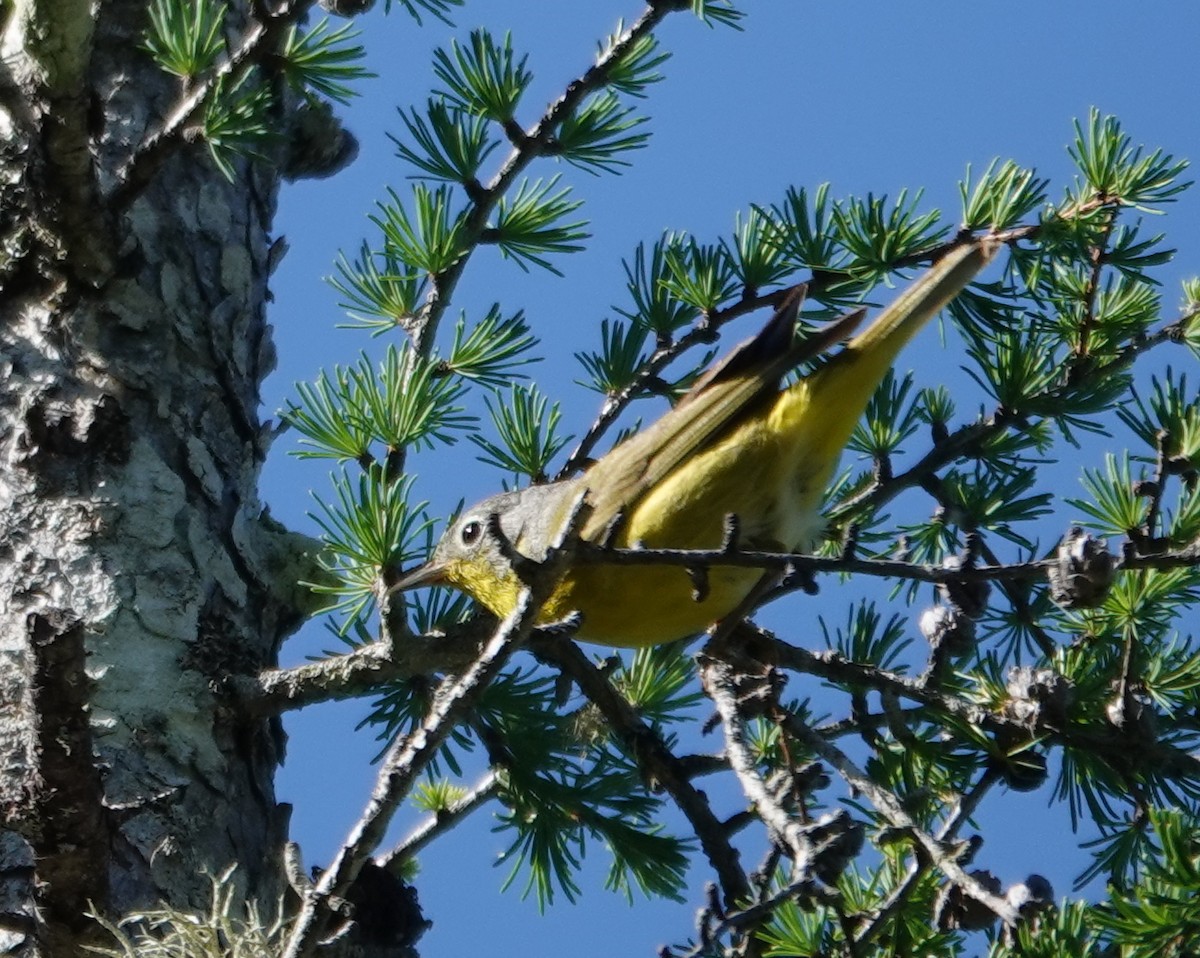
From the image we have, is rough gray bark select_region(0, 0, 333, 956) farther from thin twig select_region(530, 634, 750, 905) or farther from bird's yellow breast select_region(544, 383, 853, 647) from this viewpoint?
bird's yellow breast select_region(544, 383, 853, 647)

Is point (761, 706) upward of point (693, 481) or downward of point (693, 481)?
downward

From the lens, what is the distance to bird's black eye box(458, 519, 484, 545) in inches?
149

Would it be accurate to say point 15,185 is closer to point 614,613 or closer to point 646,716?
point 614,613

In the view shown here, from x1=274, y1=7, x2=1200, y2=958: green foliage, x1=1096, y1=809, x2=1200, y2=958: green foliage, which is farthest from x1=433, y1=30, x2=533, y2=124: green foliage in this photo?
x1=1096, y1=809, x2=1200, y2=958: green foliage

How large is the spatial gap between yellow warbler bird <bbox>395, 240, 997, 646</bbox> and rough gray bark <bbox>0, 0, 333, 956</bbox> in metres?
0.67

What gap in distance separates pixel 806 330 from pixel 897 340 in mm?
240

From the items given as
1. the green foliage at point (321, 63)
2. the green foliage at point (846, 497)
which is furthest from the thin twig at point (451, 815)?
the green foliage at point (321, 63)

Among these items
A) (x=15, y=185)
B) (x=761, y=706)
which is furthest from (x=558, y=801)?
(x=15, y=185)

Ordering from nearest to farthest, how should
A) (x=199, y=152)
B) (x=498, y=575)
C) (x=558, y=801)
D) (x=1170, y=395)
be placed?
(x=1170, y=395)
(x=558, y=801)
(x=498, y=575)
(x=199, y=152)

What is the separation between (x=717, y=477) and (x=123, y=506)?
1414 mm

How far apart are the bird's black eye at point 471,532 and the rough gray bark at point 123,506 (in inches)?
21.2

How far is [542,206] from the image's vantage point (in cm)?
346

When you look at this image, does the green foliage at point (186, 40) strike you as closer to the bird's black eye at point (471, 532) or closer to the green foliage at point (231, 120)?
the green foliage at point (231, 120)

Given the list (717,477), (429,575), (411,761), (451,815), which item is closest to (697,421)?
(717,477)
